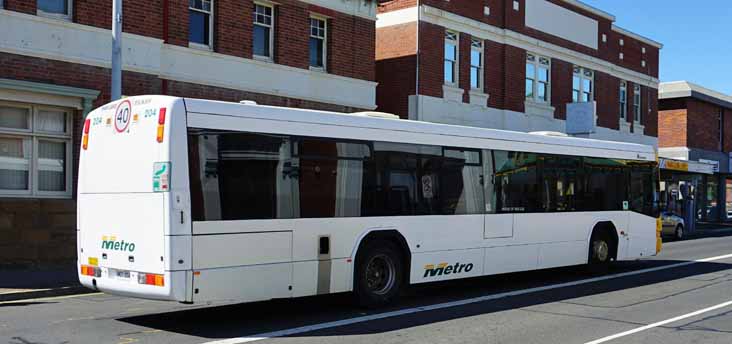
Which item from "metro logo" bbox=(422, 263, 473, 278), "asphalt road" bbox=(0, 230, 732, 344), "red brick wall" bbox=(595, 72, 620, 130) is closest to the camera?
"asphalt road" bbox=(0, 230, 732, 344)

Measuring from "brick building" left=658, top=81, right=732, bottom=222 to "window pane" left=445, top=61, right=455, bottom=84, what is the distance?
21.3 m

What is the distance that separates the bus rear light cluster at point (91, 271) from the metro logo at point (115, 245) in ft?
1.02

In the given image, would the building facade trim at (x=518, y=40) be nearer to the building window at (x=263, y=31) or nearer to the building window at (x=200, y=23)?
the building window at (x=263, y=31)

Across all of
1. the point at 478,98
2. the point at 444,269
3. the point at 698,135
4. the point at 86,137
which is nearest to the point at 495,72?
the point at 478,98

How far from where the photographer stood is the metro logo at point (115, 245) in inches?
347

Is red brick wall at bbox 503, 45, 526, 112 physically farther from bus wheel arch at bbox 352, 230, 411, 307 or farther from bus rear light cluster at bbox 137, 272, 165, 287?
bus rear light cluster at bbox 137, 272, 165, 287

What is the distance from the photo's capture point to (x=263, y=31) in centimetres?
2002

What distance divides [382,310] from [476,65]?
58.1 feet

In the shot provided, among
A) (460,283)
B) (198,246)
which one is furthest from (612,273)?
(198,246)

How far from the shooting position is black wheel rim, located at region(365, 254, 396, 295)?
10859 millimetres

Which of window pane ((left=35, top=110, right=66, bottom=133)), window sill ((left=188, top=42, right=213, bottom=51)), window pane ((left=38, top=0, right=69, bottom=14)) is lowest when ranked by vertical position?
window pane ((left=35, top=110, right=66, bottom=133))

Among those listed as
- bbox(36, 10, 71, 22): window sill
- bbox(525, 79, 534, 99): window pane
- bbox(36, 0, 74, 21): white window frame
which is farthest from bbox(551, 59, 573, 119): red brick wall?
bbox(36, 10, 71, 22): window sill

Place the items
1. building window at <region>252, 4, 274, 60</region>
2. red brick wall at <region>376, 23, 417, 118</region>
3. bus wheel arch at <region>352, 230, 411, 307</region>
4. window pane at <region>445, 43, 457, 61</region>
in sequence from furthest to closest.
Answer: window pane at <region>445, 43, 457, 61</region> < red brick wall at <region>376, 23, 417, 118</region> < building window at <region>252, 4, 274, 60</region> < bus wheel arch at <region>352, 230, 411, 307</region>

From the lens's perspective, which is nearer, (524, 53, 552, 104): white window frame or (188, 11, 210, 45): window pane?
(188, 11, 210, 45): window pane
